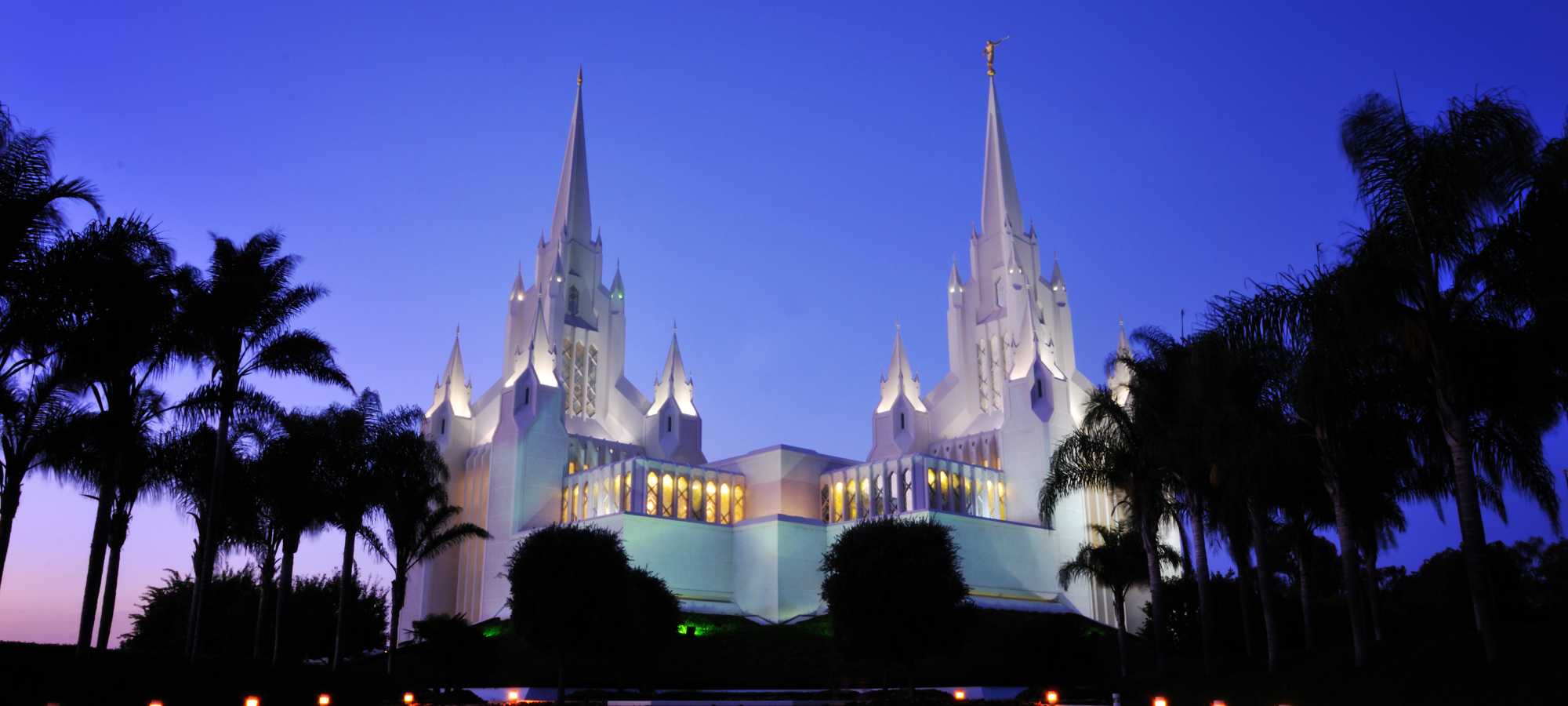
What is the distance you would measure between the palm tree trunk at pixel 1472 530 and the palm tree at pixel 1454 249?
0.06 ft

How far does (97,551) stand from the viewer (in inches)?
787

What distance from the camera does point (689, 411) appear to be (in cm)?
6016

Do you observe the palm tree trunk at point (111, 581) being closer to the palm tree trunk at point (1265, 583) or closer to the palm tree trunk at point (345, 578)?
the palm tree trunk at point (345, 578)

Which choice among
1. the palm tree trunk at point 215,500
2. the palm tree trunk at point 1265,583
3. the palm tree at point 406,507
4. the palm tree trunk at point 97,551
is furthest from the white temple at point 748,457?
the palm tree trunk at point 97,551

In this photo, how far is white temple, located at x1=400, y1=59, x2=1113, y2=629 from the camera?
48094 millimetres

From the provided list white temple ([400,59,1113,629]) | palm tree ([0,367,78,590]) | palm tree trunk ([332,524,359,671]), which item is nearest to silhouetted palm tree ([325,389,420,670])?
palm tree trunk ([332,524,359,671])

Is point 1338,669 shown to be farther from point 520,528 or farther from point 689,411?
point 689,411

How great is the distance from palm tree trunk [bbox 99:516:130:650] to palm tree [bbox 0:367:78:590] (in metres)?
4.35

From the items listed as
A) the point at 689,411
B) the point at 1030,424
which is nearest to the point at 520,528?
the point at 689,411

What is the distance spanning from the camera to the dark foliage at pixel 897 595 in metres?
27.1

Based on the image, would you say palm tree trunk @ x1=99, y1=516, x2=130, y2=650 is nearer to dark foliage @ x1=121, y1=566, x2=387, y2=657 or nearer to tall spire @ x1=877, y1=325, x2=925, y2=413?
dark foliage @ x1=121, y1=566, x2=387, y2=657

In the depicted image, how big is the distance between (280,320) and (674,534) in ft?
83.5

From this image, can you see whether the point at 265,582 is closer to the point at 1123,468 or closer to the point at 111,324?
the point at 111,324

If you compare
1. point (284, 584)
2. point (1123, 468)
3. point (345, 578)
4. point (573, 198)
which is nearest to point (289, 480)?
point (284, 584)
